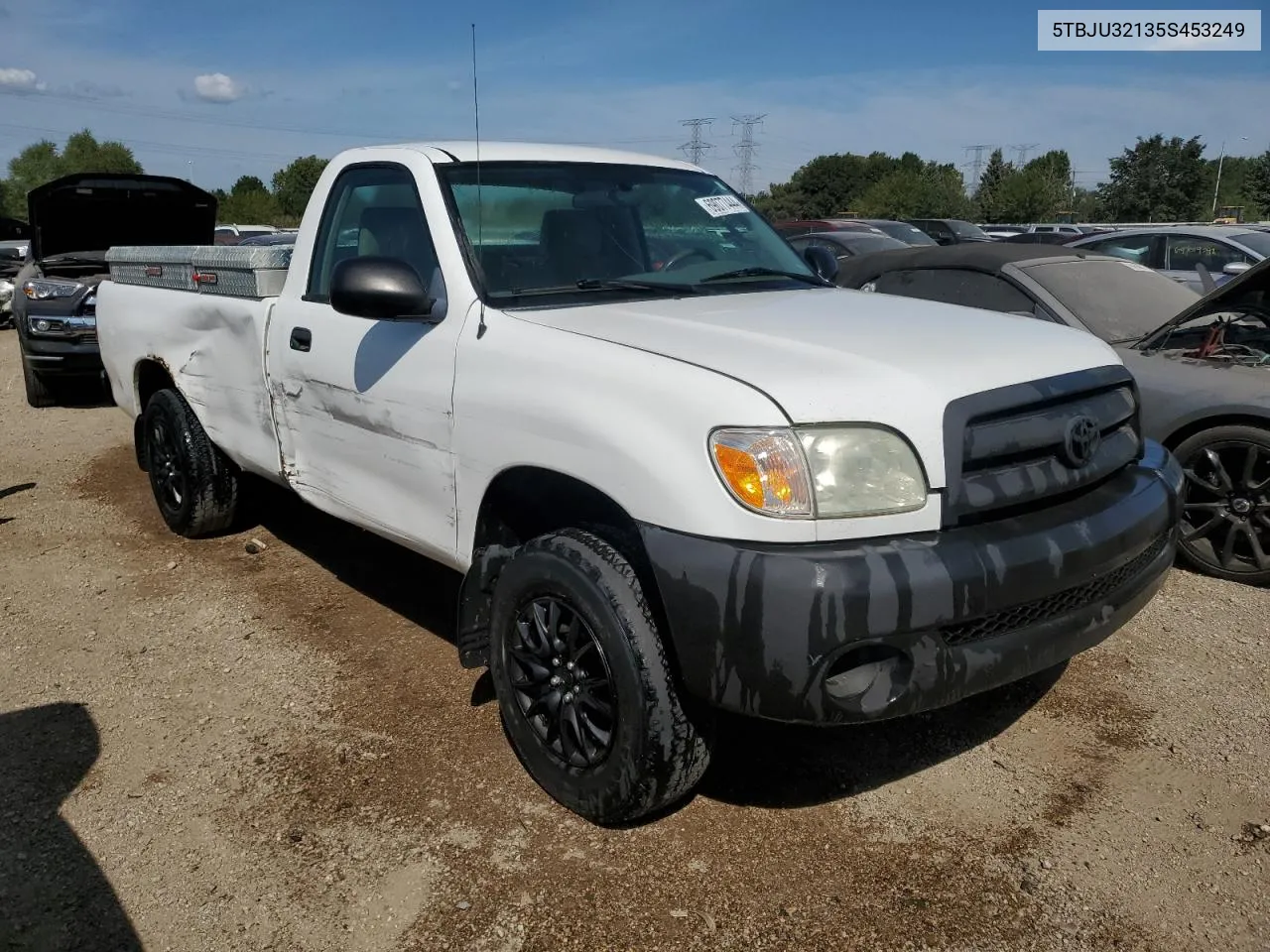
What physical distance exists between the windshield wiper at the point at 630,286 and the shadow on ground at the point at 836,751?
1.51 meters

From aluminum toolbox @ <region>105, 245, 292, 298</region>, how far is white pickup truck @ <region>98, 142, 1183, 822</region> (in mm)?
349

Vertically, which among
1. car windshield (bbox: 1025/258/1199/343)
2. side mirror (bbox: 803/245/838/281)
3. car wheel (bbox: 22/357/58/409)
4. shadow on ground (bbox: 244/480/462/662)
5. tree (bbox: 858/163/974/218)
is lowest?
shadow on ground (bbox: 244/480/462/662)

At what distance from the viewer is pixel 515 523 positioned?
10.8 feet

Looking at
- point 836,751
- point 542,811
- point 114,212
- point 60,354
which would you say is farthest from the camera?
point 114,212

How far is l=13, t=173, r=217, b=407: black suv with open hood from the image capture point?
29.7 ft

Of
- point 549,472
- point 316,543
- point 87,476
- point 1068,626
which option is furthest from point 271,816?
point 87,476

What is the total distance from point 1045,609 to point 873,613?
0.66 meters

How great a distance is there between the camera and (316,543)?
5.68 meters

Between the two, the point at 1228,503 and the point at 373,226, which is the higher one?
the point at 373,226

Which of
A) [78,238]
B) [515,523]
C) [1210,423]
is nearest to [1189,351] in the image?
[1210,423]

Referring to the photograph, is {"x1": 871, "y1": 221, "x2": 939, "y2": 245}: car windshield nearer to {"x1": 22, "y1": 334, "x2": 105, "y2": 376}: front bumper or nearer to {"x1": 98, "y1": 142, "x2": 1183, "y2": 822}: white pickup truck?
{"x1": 22, "y1": 334, "x2": 105, "y2": 376}: front bumper

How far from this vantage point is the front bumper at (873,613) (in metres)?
2.37

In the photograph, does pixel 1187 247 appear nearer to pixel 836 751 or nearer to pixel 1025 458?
pixel 836 751

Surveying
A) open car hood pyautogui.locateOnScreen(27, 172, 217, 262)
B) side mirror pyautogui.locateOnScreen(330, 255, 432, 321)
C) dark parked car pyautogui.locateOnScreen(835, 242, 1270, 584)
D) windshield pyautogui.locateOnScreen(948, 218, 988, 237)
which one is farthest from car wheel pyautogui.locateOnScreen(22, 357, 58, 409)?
windshield pyautogui.locateOnScreen(948, 218, 988, 237)
